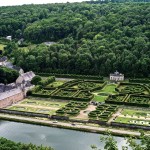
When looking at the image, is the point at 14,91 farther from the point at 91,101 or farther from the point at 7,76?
the point at 91,101

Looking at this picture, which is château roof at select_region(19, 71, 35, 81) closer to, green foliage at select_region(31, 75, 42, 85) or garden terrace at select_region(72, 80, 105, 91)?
green foliage at select_region(31, 75, 42, 85)

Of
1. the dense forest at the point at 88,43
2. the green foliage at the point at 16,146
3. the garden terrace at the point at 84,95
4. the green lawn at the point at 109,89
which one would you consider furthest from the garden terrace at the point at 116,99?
the green foliage at the point at 16,146

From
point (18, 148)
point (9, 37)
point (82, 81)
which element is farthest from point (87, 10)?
point (18, 148)

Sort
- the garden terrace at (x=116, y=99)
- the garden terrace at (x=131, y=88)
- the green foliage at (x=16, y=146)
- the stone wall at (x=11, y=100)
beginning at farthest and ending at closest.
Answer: the garden terrace at (x=131, y=88), the stone wall at (x=11, y=100), the garden terrace at (x=116, y=99), the green foliage at (x=16, y=146)

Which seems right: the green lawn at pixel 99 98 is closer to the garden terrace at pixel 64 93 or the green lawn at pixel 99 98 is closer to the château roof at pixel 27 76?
the garden terrace at pixel 64 93

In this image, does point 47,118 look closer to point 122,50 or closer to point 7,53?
point 122,50

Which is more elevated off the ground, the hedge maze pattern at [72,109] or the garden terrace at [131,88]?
the garden terrace at [131,88]

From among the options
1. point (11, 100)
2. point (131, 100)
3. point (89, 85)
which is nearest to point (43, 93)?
point (11, 100)
